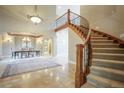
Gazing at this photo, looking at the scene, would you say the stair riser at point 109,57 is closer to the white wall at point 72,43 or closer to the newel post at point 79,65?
the newel post at point 79,65

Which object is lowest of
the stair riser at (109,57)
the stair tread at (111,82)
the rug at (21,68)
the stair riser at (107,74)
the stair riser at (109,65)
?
the rug at (21,68)

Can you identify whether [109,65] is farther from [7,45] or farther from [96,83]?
[7,45]

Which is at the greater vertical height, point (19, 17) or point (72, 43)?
Answer: point (19, 17)

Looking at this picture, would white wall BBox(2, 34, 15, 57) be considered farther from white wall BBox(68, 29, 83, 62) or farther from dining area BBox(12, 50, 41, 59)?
white wall BBox(68, 29, 83, 62)

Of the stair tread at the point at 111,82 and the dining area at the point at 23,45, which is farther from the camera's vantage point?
the dining area at the point at 23,45

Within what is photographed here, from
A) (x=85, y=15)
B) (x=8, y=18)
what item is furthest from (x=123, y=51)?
(x=8, y=18)

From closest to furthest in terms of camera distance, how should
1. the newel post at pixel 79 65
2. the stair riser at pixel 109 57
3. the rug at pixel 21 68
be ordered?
1. the newel post at pixel 79 65
2. the stair riser at pixel 109 57
3. the rug at pixel 21 68

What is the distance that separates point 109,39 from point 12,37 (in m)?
7.95

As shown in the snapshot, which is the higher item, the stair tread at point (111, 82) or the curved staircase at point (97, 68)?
the curved staircase at point (97, 68)

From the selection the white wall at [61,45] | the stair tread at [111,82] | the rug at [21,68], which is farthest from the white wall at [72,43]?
the stair tread at [111,82]

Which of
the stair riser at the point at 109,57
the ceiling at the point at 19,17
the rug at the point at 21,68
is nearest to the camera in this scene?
the stair riser at the point at 109,57

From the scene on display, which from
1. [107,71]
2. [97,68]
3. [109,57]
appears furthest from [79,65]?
[109,57]
